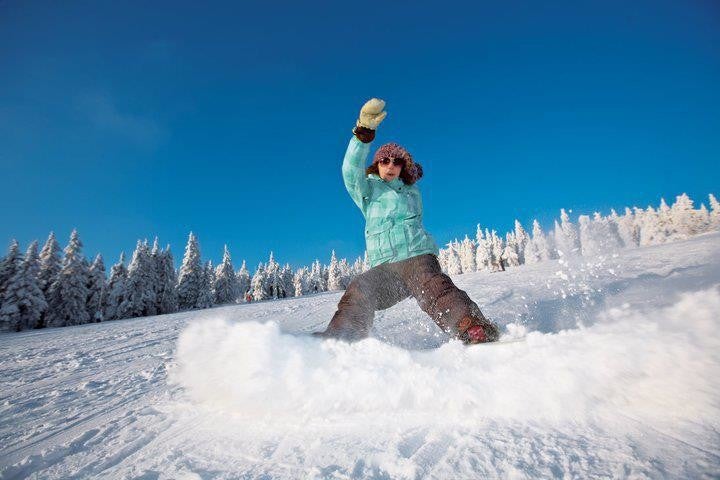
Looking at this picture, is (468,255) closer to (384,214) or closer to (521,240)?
(521,240)

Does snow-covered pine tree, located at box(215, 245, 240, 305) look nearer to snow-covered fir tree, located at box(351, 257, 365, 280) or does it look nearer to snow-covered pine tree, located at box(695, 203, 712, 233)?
snow-covered fir tree, located at box(351, 257, 365, 280)

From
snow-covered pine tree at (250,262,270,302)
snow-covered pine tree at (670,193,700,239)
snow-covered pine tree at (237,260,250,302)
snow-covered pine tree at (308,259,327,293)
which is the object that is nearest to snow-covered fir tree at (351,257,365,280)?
snow-covered pine tree at (308,259,327,293)

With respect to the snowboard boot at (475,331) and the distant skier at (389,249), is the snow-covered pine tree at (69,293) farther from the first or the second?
the snowboard boot at (475,331)

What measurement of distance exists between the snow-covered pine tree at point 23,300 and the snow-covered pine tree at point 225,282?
70.7 ft

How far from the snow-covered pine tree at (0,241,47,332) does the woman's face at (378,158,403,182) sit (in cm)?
3526

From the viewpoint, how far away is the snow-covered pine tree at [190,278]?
1580 inches

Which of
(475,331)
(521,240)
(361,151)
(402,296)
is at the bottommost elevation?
(475,331)

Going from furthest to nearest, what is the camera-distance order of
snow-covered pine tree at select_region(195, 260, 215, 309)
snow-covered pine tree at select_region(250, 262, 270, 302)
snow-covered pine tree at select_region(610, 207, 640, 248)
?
snow-covered pine tree at select_region(610, 207, 640, 248)
snow-covered pine tree at select_region(250, 262, 270, 302)
snow-covered pine tree at select_region(195, 260, 215, 309)

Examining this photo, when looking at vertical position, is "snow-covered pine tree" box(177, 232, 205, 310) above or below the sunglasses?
above

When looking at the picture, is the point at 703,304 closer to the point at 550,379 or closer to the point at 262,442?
the point at 550,379

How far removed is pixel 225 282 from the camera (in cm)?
4847

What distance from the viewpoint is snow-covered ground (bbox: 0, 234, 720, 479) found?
1072 millimetres

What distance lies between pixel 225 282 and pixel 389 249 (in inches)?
1968

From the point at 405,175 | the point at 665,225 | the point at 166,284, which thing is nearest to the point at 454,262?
the point at 665,225
